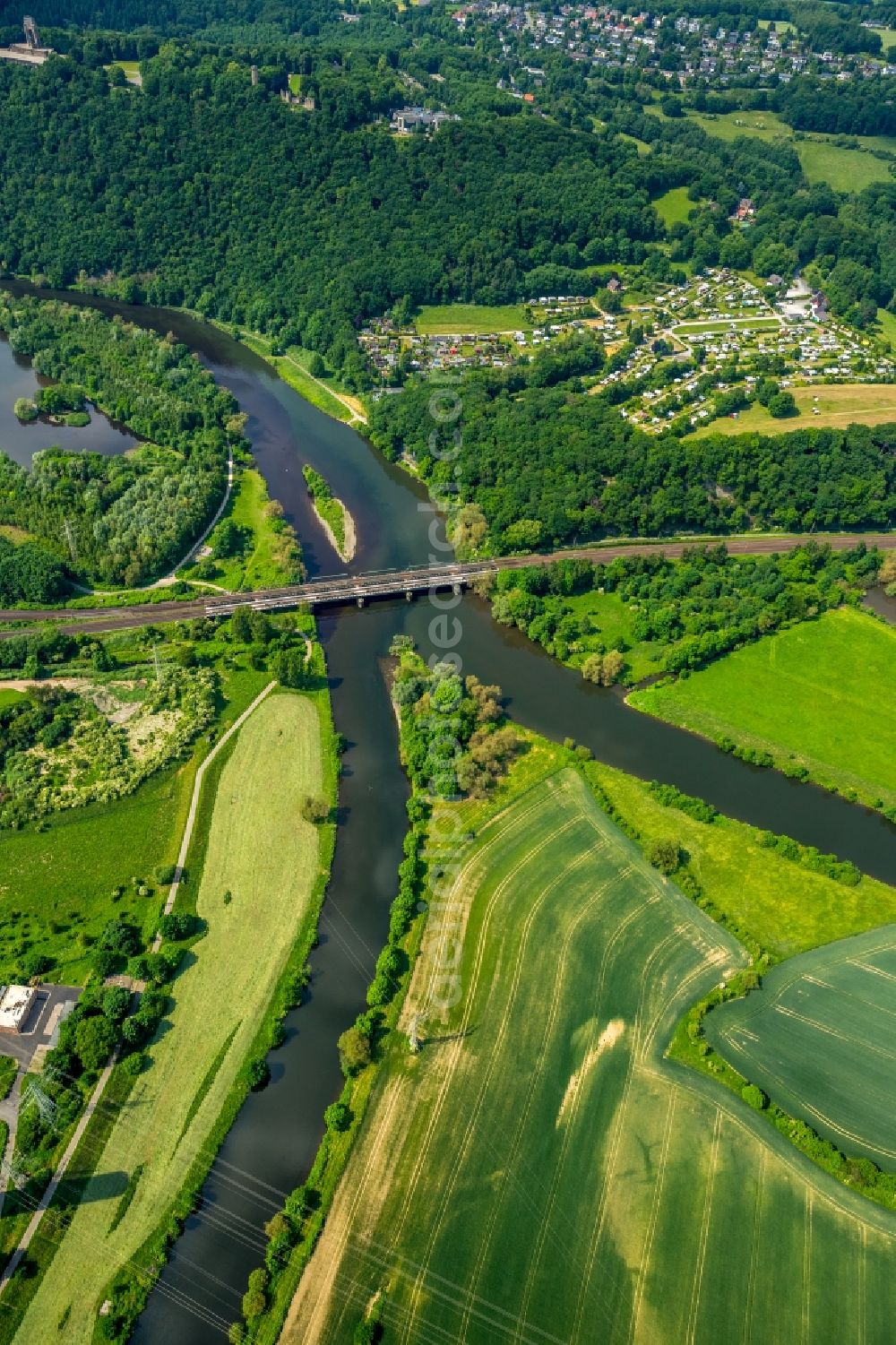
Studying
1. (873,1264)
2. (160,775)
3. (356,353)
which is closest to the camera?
(873,1264)

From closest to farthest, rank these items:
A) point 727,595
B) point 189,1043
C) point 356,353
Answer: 1. point 189,1043
2. point 727,595
3. point 356,353

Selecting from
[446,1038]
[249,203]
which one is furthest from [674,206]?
[446,1038]

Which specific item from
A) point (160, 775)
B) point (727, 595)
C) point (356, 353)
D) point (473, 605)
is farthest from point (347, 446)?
point (160, 775)

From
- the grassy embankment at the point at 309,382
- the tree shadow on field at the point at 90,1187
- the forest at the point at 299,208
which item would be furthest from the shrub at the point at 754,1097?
the forest at the point at 299,208

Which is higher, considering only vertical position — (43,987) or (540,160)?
(540,160)

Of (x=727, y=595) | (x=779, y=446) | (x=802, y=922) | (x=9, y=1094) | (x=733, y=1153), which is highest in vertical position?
(x=779, y=446)

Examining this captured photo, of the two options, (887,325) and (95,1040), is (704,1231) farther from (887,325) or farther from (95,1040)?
(887,325)

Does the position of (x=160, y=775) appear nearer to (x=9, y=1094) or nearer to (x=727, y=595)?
(x=9, y=1094)
